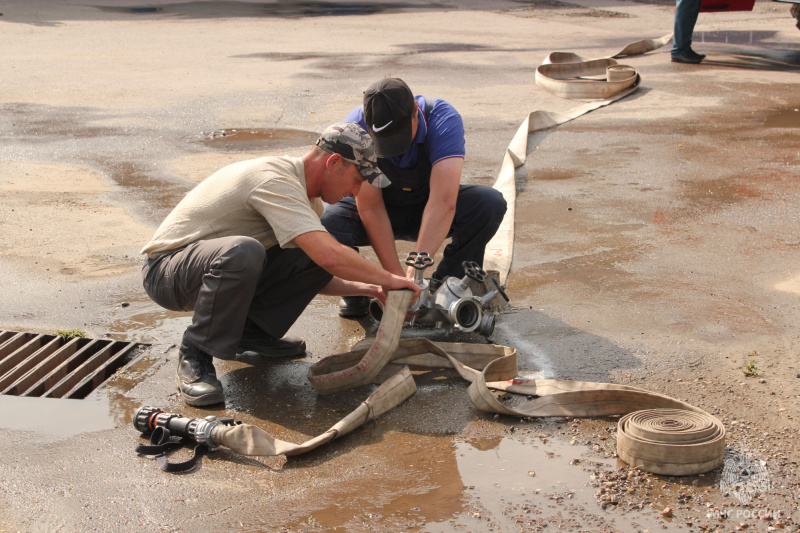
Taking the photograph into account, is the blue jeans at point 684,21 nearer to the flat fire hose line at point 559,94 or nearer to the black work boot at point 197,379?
the flat fire hose line at point 559,94

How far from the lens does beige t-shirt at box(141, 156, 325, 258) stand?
3.29m

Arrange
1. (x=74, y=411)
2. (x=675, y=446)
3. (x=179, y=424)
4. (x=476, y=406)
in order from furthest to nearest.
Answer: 1. (x=74, y=411)
2. (x=476, y=406)
3. (x=179, y=424)
4. (x=675, y=446)

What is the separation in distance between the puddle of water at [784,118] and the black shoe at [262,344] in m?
6.34

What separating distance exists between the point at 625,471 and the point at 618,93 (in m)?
7.84

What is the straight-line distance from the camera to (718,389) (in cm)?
331

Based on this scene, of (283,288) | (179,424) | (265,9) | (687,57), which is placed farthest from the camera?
(265,9)

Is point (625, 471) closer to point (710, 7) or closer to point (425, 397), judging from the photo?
point (425, 397)

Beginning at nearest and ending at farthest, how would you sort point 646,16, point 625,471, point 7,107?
point 625,471 < point 7,107 < point 646,16

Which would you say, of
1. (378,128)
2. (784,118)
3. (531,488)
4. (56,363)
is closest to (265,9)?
(784,118)

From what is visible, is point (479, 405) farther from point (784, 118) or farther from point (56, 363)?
point (784, 118)

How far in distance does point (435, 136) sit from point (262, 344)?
1.37 m

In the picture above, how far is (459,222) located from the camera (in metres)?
4.25

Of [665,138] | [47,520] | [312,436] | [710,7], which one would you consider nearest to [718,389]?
[312,436]

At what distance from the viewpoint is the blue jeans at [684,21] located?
442 inches
